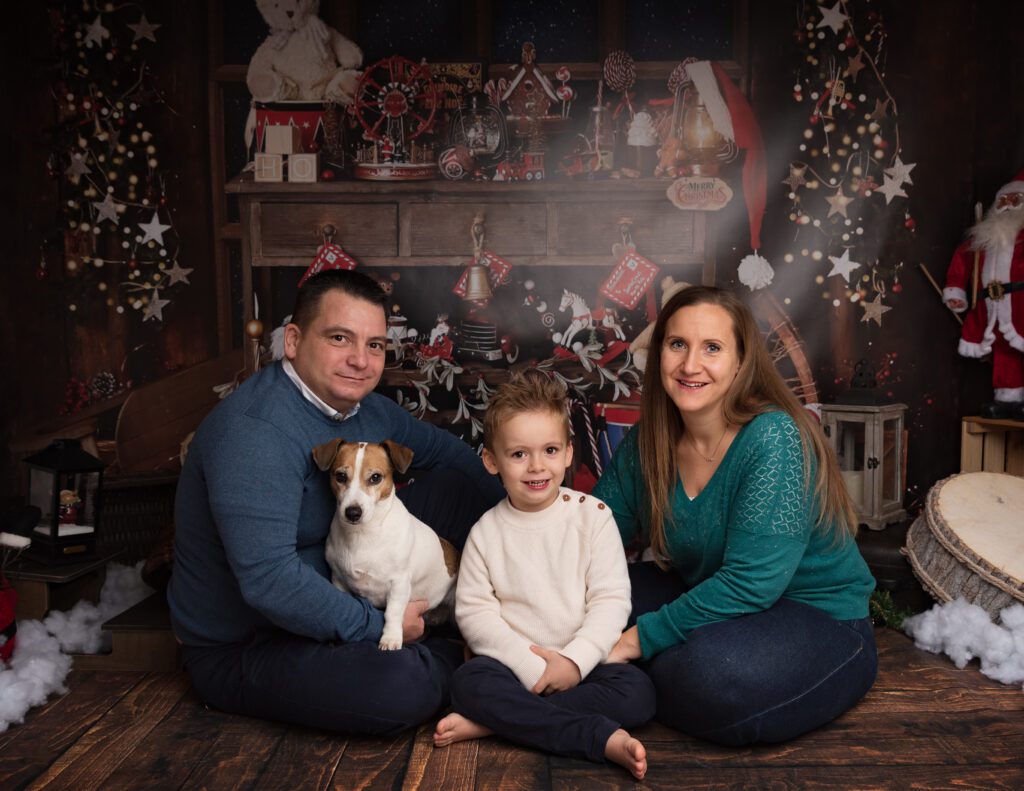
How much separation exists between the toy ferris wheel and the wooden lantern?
2.04 metres

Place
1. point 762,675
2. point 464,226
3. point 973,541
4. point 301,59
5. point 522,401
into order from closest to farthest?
1. point 762,675
2. point 522,401
3. point 973,541
4. point 301,59
5. point 464,226

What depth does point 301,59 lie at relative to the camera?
12.1ft

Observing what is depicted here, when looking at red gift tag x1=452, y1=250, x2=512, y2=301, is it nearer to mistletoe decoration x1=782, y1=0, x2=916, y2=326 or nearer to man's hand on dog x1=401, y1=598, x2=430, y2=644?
mistletoe decoration x1=782, y1=0, x2=916, y2=326

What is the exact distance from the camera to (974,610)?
2861 mm

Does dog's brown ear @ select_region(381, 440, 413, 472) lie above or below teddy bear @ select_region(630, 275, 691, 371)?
below

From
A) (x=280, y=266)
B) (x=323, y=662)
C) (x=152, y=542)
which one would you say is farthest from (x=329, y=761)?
(x=280, y=266)

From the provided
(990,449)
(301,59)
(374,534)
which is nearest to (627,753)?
(374,534)

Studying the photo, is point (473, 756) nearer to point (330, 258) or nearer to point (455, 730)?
point (455, 730)

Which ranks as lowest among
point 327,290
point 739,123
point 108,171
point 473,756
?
point 473,756

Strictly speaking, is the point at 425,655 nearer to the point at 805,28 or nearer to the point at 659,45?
the point at 659,45

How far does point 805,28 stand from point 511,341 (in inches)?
72.6

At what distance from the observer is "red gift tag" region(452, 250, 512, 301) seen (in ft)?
12.5

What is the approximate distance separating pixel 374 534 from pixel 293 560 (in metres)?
0.23

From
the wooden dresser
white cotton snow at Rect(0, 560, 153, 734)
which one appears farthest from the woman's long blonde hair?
white cotton snow at Rect(0, 560, 153, 734)
